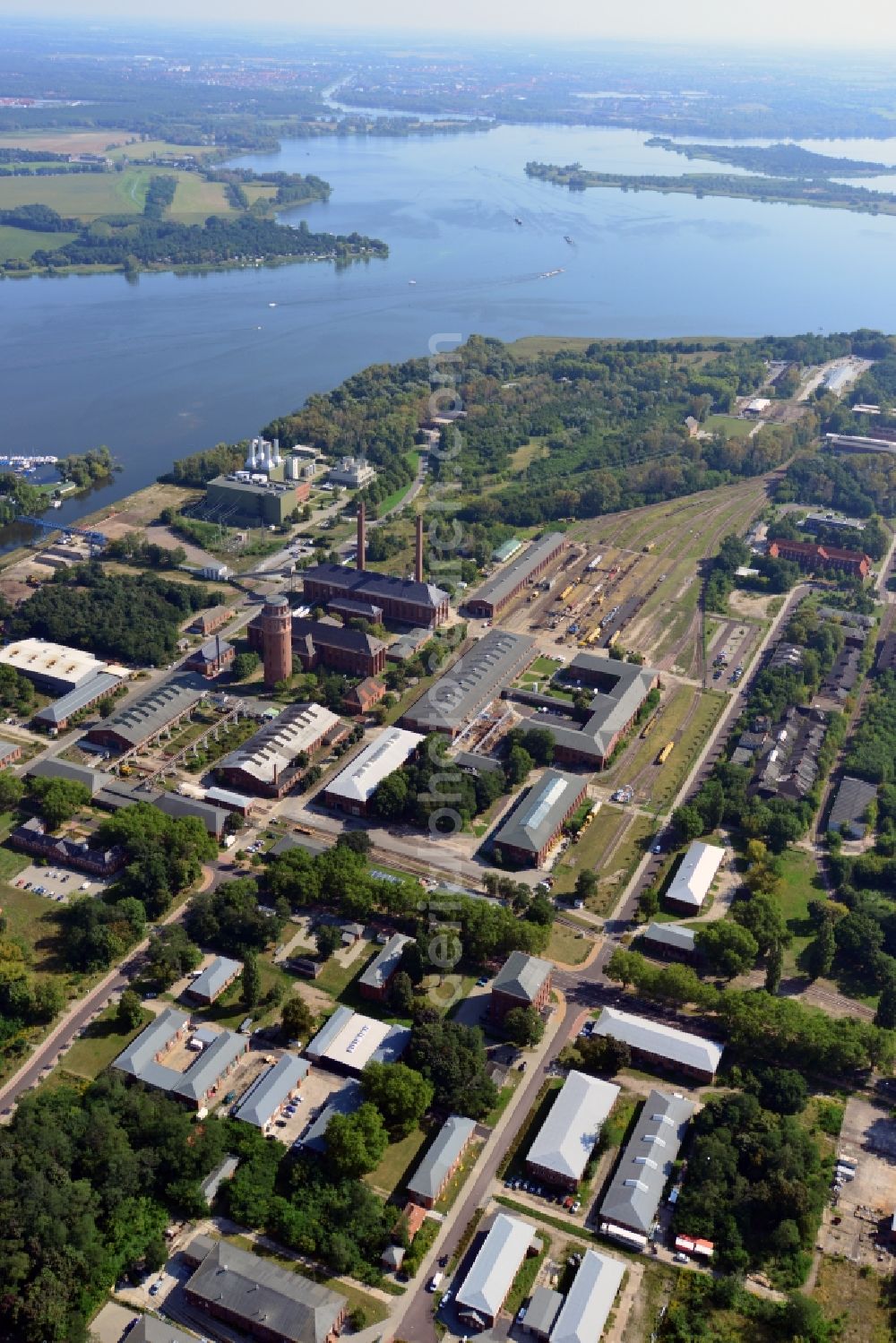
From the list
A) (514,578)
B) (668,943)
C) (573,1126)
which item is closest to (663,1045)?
(573,1126)

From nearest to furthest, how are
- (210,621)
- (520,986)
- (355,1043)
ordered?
(355,1043), (520,986), (210,621)

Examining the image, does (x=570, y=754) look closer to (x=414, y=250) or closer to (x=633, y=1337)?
(x=633, y=1337)

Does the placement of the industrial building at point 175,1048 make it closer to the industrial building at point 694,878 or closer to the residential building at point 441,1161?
the residential building at point 441,1161


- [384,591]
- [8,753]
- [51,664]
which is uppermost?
[384,591]

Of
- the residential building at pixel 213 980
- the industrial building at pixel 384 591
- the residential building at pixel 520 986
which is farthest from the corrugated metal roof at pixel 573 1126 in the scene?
the industrial building at pixel 384 591

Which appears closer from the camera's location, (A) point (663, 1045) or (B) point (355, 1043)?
(B) point (355, 1043)

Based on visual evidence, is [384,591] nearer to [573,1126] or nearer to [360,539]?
[360,539]
